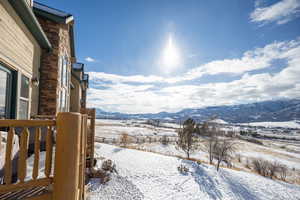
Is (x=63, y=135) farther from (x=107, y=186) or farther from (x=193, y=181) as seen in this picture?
(x=193, y=181)

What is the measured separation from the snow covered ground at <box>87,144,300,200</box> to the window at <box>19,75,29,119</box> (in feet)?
10.6

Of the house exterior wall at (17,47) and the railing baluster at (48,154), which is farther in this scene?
the house exterior wall at (17,47)

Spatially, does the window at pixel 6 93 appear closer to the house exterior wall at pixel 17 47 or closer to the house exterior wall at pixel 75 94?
the house exterior wall at pixel 17 47

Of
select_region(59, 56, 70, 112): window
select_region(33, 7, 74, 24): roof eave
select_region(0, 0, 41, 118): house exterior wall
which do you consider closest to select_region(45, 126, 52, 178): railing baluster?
select_region(0, 0, 41, 118): house exterior wall

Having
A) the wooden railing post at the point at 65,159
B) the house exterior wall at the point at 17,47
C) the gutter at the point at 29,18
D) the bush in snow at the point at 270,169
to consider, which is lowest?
the bush in snow at the point at 270,169

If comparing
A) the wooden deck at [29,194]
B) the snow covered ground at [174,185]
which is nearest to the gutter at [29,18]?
the wooden deck at [29,194]

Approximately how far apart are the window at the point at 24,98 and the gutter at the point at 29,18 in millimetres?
1493

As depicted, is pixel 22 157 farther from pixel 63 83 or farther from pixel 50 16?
pixel 63 83

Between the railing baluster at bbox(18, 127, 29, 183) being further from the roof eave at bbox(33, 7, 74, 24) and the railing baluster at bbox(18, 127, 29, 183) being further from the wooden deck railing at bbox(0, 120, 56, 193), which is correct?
the roof eave at bbox(33, 7, 74, 24)

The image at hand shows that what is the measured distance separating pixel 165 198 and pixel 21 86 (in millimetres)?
5916

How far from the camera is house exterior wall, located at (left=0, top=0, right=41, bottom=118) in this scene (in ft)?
11.3

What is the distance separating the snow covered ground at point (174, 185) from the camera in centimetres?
548

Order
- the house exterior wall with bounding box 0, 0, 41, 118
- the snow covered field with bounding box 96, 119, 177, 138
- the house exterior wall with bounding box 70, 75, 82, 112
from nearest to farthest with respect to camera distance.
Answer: the house exterior wall with bounding box 0, 0, 41, 118 < the house exterior wall with bounding box 70, 75, 82, 112 < the snow covered field with bounding box 96, 119, 177, 138

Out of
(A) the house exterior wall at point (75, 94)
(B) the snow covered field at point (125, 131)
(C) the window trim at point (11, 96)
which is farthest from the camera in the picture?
(B) the snow covered field at point (125, 131)
